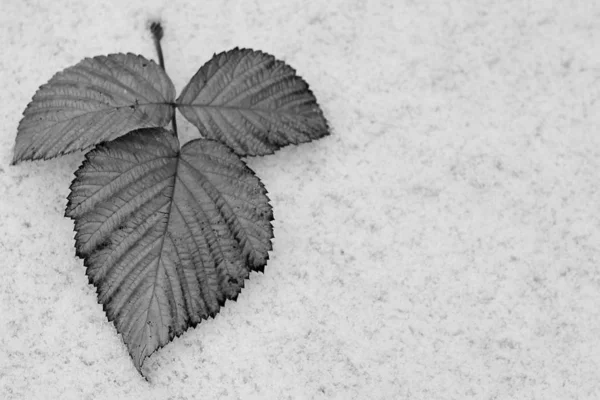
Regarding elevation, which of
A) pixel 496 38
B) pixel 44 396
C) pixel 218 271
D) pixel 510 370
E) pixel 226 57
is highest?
pixel 226 57

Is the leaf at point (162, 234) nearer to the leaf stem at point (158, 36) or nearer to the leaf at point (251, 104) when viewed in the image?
the leaf at point (251, 104)

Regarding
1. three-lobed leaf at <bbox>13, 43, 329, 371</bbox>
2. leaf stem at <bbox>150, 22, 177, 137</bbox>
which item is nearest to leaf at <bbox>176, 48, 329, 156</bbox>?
three-lobed leaf at <bbox>13, 43, 329, 371</bbox>

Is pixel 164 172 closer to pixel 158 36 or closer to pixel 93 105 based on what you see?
pixel 93 105

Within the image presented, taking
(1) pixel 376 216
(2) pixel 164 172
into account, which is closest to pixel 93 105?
(2) pixel 164 172

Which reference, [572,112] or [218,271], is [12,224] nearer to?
[218,271]

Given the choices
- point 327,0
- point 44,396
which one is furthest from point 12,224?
point 327,0
